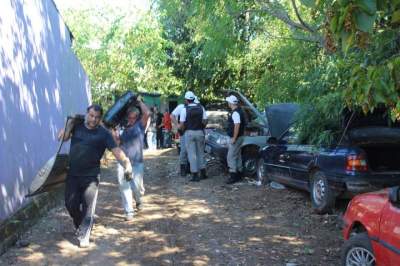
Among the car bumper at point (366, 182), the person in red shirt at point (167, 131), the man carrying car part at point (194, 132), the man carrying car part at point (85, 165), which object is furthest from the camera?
the person in red shirt at point (167, 131)

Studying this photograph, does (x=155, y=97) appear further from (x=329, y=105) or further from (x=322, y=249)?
(x=322, y=249)

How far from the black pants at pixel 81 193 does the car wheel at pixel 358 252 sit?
3.28 meters

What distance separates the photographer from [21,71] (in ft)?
26.3

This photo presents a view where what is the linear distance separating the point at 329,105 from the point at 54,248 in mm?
4824

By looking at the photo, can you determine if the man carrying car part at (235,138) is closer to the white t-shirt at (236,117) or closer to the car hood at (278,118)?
the white t-shirt at (236,117)

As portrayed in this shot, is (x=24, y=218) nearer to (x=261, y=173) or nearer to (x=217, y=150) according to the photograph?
(x=261, y=173)

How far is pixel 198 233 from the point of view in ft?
24.7

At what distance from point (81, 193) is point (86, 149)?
571 mm

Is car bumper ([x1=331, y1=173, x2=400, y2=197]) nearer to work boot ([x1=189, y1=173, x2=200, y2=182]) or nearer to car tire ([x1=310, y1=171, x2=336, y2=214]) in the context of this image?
car tire ([x1=310, y1=171, x2=336, y2=214])

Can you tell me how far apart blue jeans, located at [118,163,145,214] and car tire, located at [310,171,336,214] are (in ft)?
9.31

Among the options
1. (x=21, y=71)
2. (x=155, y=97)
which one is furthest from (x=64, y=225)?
(x=155, y=97)

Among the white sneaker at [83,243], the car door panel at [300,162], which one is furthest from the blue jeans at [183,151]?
the white sneaker at [83,243]

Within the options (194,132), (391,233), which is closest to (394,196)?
(391,233)

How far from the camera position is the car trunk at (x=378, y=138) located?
8.25 m
